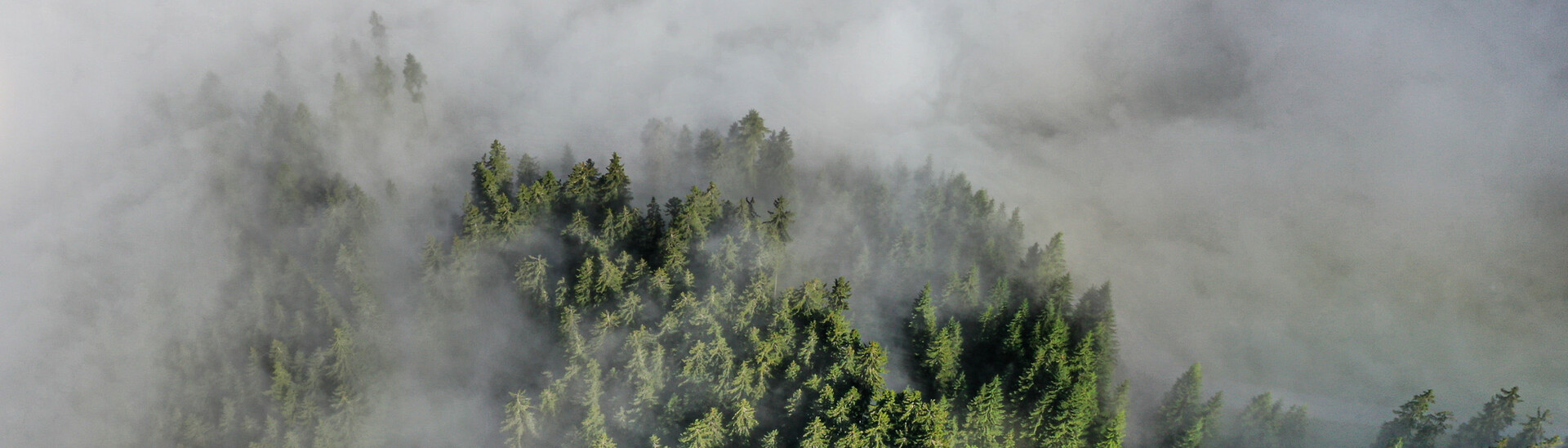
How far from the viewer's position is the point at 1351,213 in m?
158

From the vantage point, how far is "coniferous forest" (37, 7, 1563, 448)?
66.4 metres

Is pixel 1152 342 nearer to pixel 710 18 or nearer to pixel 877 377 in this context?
pixel 877 377

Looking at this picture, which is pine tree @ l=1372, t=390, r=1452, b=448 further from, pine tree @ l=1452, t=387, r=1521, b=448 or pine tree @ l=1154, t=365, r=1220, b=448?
pine tree @ l=1154, t=365, r=1220, b=448

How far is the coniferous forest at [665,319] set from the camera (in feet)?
218

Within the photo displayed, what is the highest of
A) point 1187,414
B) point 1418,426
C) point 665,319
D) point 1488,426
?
point 665,319

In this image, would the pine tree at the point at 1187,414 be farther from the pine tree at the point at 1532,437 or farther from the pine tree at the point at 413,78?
the pine tree at the point at 413,78

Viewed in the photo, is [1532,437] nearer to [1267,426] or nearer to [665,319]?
[1267,426]

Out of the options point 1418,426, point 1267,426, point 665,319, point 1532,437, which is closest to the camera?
point 1532,437

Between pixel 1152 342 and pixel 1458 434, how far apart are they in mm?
40945

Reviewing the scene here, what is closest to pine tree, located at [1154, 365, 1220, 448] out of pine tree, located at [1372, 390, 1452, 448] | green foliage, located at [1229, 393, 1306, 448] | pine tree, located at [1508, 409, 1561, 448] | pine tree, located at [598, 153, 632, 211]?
green foliage, located at [1229, 393, 1306, 448]

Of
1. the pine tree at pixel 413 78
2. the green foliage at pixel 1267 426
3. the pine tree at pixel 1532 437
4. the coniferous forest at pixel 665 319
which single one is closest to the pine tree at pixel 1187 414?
the coniferous forest at pixel 665 319

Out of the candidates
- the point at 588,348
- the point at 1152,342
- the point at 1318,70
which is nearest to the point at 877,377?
the point at 588,348

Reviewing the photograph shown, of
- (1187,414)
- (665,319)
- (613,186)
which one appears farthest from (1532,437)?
(613,186)

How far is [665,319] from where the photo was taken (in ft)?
222
